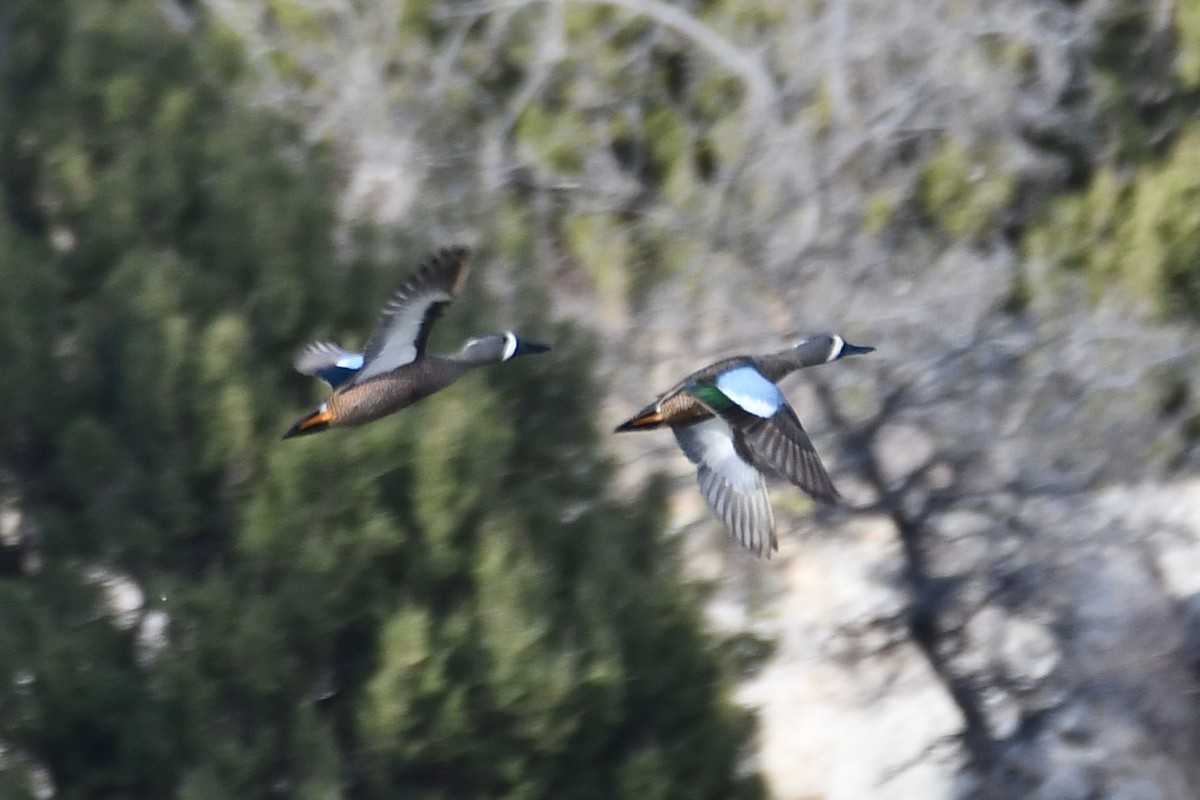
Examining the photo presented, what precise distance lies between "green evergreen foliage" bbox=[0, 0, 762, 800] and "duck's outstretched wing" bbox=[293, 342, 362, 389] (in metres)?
0.88

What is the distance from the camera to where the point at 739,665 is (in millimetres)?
7559

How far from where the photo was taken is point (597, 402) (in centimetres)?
759

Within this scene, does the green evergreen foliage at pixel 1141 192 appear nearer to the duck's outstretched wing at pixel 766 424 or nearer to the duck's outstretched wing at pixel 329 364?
the duck's outstretched wing at pixel 766 424

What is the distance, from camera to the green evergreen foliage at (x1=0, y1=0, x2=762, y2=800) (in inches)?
257

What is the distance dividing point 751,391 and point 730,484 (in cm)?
43

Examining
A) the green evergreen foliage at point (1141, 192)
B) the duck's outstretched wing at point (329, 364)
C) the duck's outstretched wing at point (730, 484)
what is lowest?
the duck's outstretched wing at point (730, 484)

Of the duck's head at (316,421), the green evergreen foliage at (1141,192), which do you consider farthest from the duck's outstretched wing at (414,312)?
the green evergreen foliage at (1141,192)

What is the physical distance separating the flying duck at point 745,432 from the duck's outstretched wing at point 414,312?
642 mm

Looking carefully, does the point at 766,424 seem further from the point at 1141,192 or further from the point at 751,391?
the point at 1141,192

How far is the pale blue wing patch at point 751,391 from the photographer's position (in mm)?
4762

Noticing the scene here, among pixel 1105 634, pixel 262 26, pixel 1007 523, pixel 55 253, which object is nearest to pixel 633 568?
pixel 1007 523

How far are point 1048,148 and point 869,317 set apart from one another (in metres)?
1.91

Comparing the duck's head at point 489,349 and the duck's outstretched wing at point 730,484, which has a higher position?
the duck's head at point 489,349

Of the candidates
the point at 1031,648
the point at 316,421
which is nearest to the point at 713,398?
the point at 316,421
